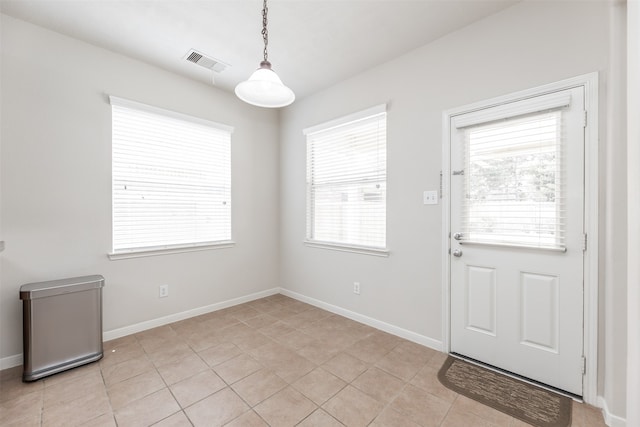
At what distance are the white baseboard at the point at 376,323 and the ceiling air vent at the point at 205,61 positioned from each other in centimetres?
297

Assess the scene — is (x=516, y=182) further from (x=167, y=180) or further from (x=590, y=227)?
(x=167, y=180)

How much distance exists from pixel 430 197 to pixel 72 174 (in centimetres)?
326

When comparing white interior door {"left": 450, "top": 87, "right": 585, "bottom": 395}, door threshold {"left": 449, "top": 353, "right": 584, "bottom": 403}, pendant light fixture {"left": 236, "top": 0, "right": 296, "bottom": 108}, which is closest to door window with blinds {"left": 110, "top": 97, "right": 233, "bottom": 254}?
pendant light fixture {"left": 236, "top": 0, "right": 296, "bottom": 108}

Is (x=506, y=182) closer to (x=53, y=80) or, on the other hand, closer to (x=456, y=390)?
(x=456, y=390)

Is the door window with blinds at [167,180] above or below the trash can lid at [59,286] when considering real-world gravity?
above

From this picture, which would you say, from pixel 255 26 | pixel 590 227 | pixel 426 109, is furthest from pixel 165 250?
pixel 590 227

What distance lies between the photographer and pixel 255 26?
2264 mm

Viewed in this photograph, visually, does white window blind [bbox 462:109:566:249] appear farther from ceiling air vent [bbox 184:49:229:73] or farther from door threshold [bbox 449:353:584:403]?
ceiling air vent [bbox 184:49:229:73]

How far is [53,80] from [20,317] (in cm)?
201

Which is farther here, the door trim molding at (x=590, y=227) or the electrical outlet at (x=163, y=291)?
the electrical outlet at (x=163, y=291)

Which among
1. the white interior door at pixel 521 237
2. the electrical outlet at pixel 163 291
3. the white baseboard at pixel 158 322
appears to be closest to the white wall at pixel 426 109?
the white interior door at pixel 521 237

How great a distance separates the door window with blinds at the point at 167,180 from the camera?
106 inches

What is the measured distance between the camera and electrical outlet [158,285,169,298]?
2.93 meters

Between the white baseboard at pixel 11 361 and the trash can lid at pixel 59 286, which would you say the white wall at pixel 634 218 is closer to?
the trash can lid at pixel 59 286
